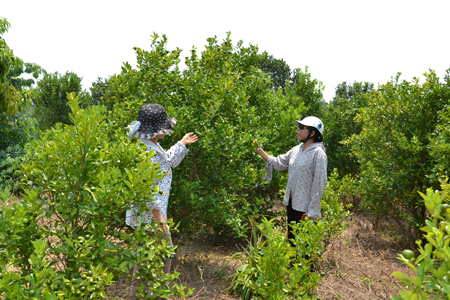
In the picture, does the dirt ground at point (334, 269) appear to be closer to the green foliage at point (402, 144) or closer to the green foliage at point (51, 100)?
the green foliage at point (402, 144)

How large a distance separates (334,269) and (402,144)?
6.97 feet

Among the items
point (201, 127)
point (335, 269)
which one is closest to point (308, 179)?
point (201, 127)

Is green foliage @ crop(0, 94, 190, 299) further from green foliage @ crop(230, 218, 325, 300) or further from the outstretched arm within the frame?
the outstretched arm

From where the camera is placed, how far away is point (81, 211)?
6.52 ft

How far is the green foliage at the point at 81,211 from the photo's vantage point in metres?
1.83

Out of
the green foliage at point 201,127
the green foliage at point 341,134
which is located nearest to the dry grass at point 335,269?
the green foliage at point 201,127

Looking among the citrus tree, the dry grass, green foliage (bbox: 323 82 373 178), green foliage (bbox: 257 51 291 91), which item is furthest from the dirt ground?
green foliage (bbox: 257 51 291 91)

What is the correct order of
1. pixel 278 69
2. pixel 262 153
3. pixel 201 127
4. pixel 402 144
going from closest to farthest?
1. pixel 201 127
2. pixel 262 153
3. pixel 402 144
4. pixel 278 69

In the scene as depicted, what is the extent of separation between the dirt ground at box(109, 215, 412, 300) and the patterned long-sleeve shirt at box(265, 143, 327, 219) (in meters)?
0.99

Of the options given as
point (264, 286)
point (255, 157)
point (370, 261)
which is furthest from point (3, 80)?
point (370, 261)

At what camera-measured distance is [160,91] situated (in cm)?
389

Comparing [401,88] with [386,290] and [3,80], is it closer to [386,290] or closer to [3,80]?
[386,290]

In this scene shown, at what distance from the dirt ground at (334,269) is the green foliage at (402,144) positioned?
0.68 m

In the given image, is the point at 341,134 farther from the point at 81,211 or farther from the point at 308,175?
the point at 81,211
